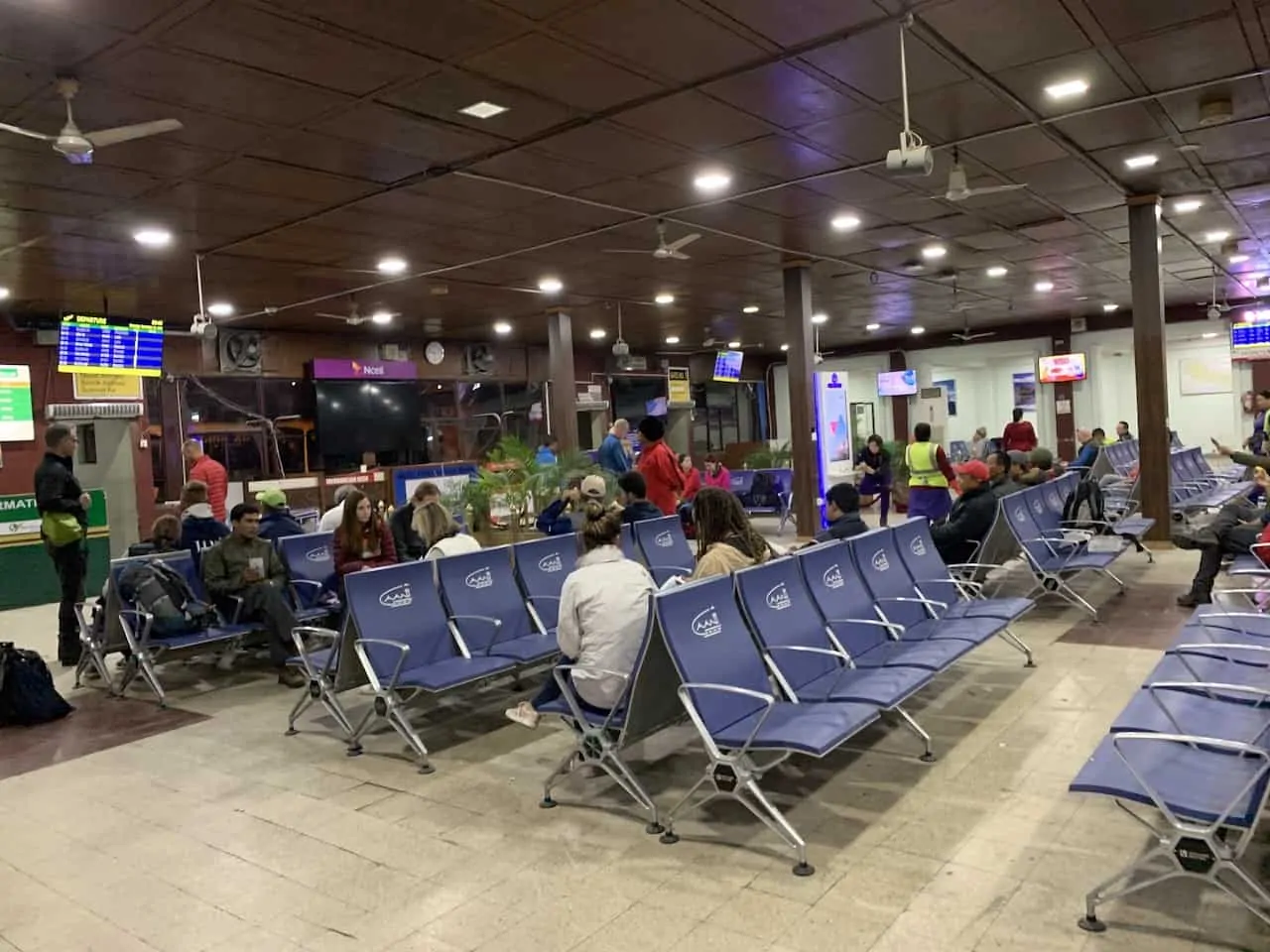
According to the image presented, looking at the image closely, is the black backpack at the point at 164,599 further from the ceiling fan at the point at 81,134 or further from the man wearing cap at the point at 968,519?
the man wearing cap at the point at 968,519

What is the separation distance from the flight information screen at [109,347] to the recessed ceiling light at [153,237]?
232 centimetres

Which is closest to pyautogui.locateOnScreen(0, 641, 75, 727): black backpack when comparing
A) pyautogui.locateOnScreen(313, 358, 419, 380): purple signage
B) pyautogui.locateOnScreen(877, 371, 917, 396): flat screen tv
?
pyautogui.locateOnScreen(313, 358, 419, 380): purple signage

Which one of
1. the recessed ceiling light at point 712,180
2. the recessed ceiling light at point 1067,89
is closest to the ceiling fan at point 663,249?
the recessed ceiling light at point 712,180

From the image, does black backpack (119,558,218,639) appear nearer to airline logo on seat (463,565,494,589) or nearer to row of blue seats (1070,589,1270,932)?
airline logo on seat (463,565,494,589)

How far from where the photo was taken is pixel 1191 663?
3523 millimetres

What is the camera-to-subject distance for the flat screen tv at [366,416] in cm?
1518

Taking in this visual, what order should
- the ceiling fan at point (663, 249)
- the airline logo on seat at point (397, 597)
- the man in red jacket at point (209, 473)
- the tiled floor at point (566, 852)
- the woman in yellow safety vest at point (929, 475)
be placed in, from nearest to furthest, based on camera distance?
1. the tiled floor at point (566, 852)
2. the airline logo on seat at point (397, 597)
3. the woman in yellow safety vest at point (929, 475)
4. the ceiling fan at point (663, 249)
5. the man in red jacket at point (209, 473)

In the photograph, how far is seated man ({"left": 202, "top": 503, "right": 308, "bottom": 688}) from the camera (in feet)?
19.8

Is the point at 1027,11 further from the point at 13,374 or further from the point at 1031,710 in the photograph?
the point at 13,374

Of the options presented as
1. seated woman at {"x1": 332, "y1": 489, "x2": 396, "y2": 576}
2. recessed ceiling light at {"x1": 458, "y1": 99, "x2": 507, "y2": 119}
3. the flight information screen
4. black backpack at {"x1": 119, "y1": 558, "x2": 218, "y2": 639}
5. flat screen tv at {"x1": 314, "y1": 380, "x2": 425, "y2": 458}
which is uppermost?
recessed ceiling light at {"x1": 458, "y1": 99, "x2": 507, "y2": 119}

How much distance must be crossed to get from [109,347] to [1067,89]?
32.3 ft

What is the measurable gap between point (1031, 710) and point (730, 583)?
1.87 metres

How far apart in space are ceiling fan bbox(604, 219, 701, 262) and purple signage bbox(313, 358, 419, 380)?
22.8 feet

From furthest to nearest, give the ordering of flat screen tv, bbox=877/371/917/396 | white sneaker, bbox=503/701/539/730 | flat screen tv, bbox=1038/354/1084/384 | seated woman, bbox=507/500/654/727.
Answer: flat screen tv, bbox=877/371/917/396 < flat screen tv, bbox=1038/354/1084/384 < white sneaker, bbox=503/701/539/730 < seated woman, bbox=507/500/654/727
